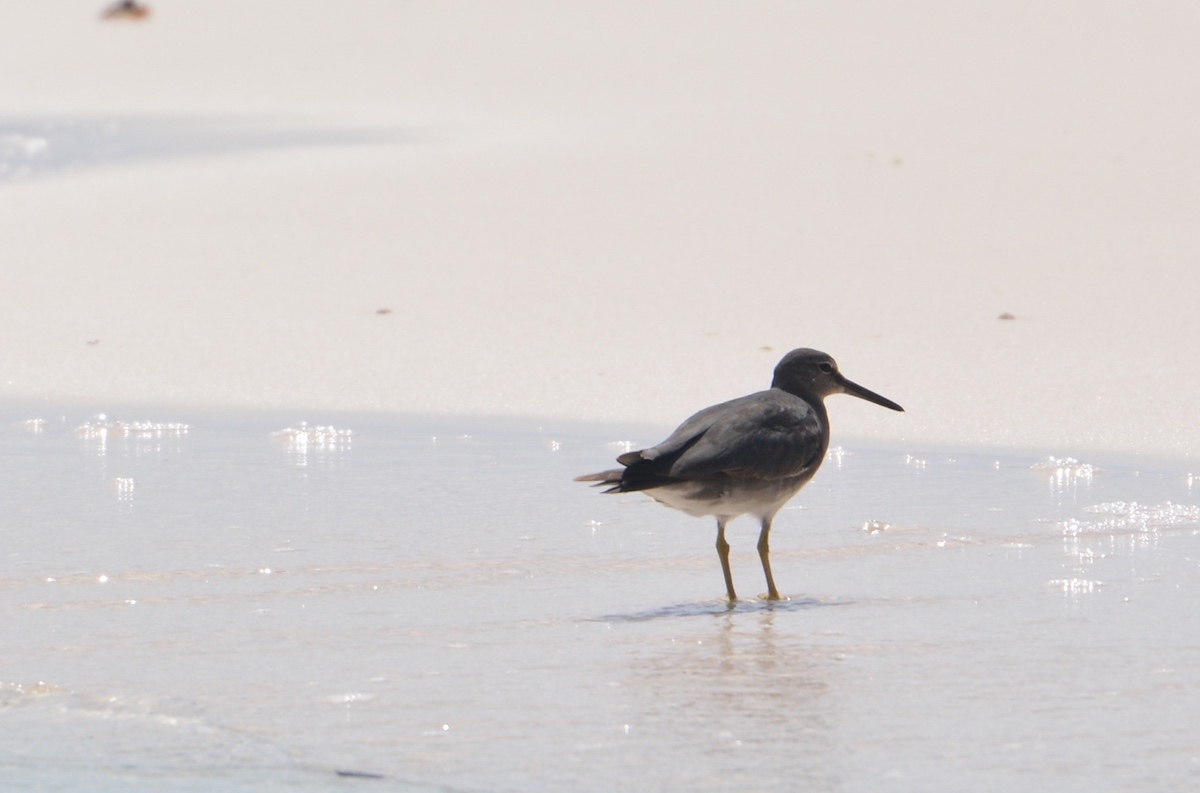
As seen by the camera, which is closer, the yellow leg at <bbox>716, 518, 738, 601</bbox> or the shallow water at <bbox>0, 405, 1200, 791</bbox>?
the shallow water at <bbox>0, 405, 1200, 791</bbox>

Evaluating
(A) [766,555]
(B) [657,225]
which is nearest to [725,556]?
(A) [766,555]

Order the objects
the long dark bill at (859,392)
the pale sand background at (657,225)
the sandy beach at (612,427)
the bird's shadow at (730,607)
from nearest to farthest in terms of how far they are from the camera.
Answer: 1. the sandy beach at (612,427)
2. the bird's shadow at (730,607)
3. the long dark bill at (859,392)
4. the pale sand background at (657,225)

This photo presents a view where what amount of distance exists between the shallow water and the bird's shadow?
2cm

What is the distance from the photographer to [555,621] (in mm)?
4078

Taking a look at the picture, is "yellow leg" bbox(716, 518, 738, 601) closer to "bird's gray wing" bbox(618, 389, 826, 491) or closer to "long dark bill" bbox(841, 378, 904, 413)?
"bird's gray wing" bbox(618, 389, 826, 491)

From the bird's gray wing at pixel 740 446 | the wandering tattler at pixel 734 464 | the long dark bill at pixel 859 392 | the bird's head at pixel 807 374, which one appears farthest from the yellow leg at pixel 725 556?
the long dark bill at pixel 859 392

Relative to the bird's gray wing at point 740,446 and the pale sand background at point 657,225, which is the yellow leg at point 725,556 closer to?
the bird's gray wing at point 740,446

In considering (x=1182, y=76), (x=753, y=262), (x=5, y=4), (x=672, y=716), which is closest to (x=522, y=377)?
(x=753, y=262)

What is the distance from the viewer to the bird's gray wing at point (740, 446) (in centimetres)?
438

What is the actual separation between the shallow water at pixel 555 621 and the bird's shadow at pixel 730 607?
0.02m

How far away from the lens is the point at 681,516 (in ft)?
17.6

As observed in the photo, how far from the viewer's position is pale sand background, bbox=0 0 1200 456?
6.71 metres

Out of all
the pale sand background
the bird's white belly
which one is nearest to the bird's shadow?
the bird's white belly

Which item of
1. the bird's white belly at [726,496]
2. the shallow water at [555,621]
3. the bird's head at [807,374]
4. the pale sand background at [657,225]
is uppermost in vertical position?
the pale sand background at [657,225]
